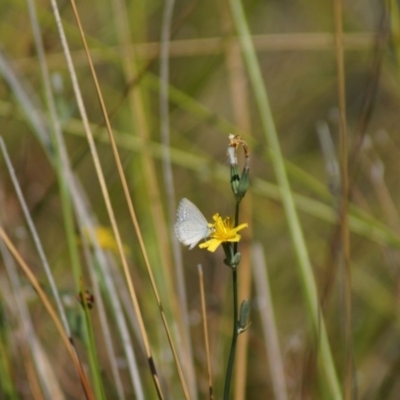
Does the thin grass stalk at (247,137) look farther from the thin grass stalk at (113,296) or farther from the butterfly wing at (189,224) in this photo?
the butterfly wing at (189,224)

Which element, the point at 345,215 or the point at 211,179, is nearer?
the point at 345,215

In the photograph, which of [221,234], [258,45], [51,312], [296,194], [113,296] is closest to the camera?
[221,234]

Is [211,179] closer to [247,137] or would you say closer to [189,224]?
[247,137]

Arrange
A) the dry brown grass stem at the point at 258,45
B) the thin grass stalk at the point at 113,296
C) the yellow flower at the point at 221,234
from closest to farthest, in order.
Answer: the yellow flower at the point at 221,234 → the thin grass stalk at the point at 113,296 → the dry brown grass stem at the point at 258,45

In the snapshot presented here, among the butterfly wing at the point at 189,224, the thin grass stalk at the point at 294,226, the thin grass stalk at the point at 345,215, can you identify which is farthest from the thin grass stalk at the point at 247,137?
the butterfly wing at the point at 189,224

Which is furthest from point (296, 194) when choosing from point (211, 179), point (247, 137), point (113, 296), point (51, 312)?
point (51, 312)

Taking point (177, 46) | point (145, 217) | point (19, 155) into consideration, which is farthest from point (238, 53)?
point (19, 155)

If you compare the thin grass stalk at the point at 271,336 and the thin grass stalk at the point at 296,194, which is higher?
the thin grass stalk at the point at 296,194

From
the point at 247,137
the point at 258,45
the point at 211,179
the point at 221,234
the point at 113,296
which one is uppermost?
the point at 258,45

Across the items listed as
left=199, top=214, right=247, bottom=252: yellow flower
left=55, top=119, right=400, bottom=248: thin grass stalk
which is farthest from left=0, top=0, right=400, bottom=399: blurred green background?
left=199, top=214, right=247, bottom=252: yellow flower

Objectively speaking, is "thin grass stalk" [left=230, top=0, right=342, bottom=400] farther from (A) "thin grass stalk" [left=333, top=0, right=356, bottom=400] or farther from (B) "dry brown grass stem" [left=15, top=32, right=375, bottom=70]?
(B) "dry brown grass stem" [left=15, top=32, right=375, bottom=70]

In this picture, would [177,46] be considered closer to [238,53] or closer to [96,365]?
[238,53]

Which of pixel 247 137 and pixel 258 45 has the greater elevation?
pixel 258 45
